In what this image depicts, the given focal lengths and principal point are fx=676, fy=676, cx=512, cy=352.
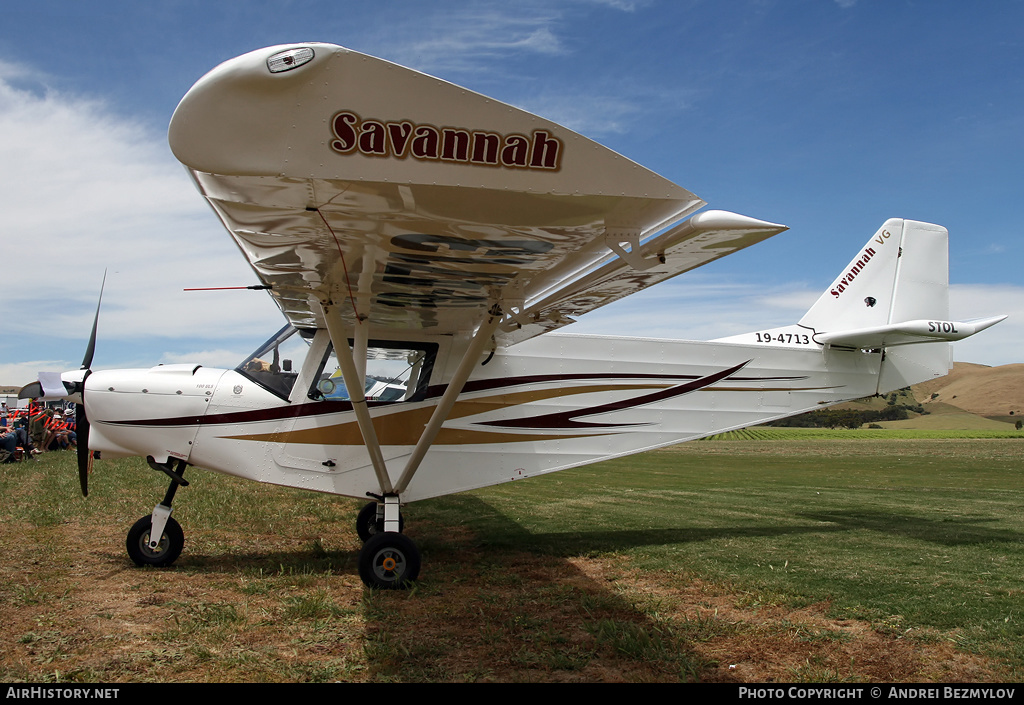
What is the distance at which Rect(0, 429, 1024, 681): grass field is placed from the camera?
394 cm

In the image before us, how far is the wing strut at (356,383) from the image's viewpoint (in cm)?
513

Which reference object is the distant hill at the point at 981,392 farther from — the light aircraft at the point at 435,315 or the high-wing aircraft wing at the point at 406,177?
the high-wing aircraft wing at the point at 406,177

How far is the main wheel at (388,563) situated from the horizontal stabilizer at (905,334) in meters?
6.04

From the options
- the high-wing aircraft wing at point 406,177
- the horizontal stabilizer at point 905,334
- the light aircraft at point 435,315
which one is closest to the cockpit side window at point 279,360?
the light aircraft at point 435,315

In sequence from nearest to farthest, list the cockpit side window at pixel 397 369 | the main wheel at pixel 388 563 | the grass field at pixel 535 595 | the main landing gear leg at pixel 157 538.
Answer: the grass field at pixel 535 595 < the main wheel at pixel 388 563 < the main landing gear leg at pixel 157 538 < the cockpit side window at pixel 397 369

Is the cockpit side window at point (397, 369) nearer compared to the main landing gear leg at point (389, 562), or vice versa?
the main landing gear leg at point (389, 562)

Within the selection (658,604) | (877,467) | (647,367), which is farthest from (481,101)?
(877,467)

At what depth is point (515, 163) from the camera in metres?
2.86

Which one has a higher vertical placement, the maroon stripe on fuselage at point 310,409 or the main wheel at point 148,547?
the maroon stripe on fuselage at point 310,409

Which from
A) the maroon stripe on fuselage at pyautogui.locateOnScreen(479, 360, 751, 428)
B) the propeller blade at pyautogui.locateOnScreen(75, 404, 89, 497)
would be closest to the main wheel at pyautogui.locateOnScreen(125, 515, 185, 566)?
the propeller blade at pyautogui.locateOnScreen(75, 404, 89, 497)

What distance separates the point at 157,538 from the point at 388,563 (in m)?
2.33

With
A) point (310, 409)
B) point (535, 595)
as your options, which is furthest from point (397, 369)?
point (535, 595)

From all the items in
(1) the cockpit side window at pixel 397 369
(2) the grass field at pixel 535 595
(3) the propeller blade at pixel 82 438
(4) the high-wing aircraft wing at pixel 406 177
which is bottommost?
(2) the grass field at pixel 535 595
